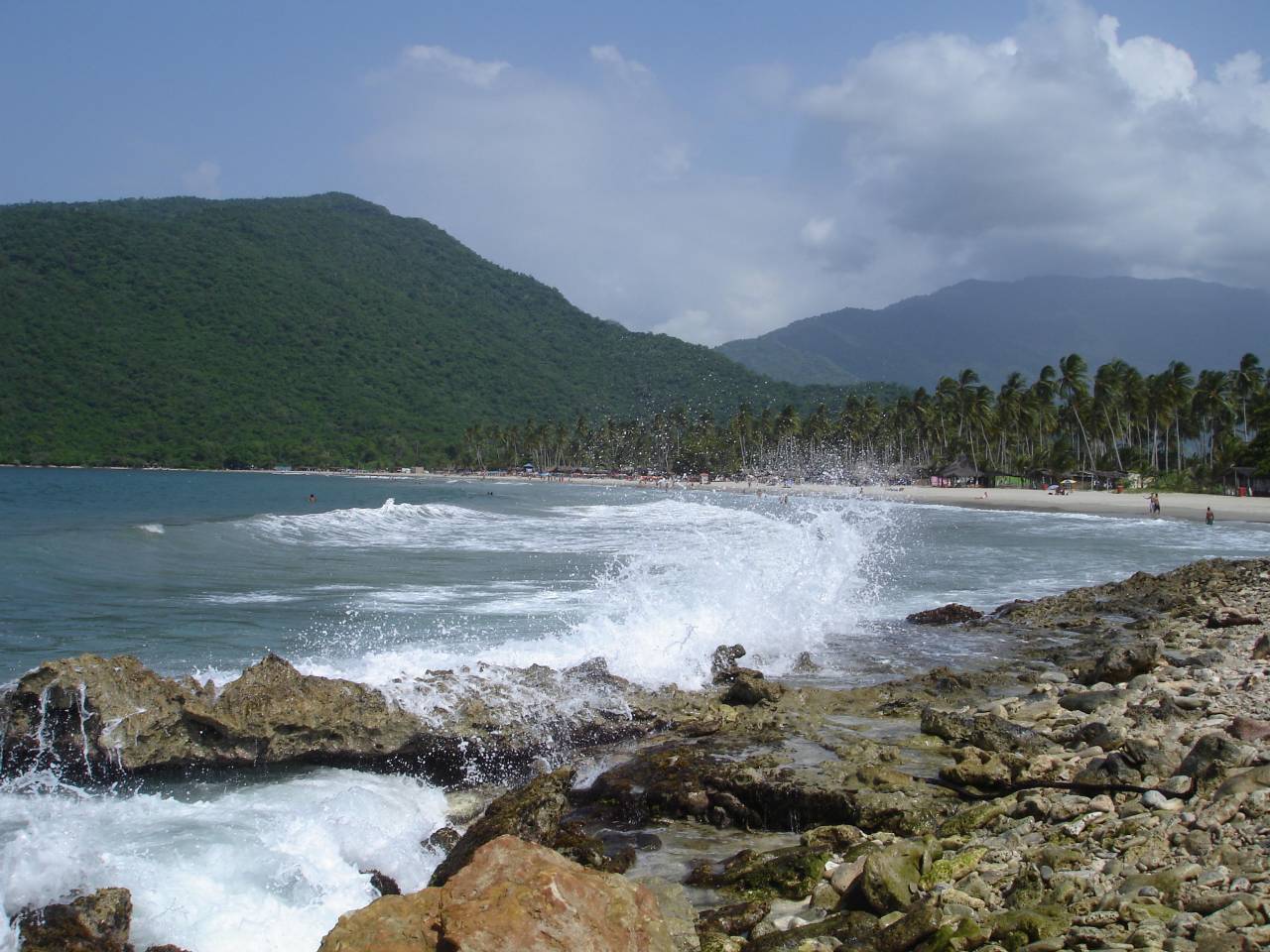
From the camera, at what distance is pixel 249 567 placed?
22.2 metres

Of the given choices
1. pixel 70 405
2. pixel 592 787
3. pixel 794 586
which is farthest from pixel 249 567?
pixel 70 405

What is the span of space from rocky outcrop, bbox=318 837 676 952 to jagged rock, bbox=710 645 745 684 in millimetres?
6441

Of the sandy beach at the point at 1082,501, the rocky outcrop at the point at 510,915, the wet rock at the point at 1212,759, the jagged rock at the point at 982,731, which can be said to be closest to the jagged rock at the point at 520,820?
the rocky outcrop at the point at 510,915

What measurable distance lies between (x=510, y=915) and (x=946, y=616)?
13541 millimetres

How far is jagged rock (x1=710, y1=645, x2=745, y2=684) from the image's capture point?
10.6 m

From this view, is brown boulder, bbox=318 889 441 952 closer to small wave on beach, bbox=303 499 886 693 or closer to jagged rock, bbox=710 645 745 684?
small wave on beach, bbox=303 499 886 693

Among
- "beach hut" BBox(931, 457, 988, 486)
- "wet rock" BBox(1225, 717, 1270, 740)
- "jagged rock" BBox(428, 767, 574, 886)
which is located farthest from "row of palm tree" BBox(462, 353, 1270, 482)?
"jagged rock" BBox(428, 767, 574, 886)

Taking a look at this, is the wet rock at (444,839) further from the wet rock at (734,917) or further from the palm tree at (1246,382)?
the palm tree at (1246,382)

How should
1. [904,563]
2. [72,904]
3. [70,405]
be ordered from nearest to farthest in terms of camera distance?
[72,904] < [904,563] < [70,405]

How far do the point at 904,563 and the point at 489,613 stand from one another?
561 inches

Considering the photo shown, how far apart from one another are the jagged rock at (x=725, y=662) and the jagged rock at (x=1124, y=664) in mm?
4103

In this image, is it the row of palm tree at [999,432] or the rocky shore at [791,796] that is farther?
the row of palm tree at [999,432]

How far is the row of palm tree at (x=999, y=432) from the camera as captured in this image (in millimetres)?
72938

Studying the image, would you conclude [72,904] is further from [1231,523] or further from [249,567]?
[1231,523]
